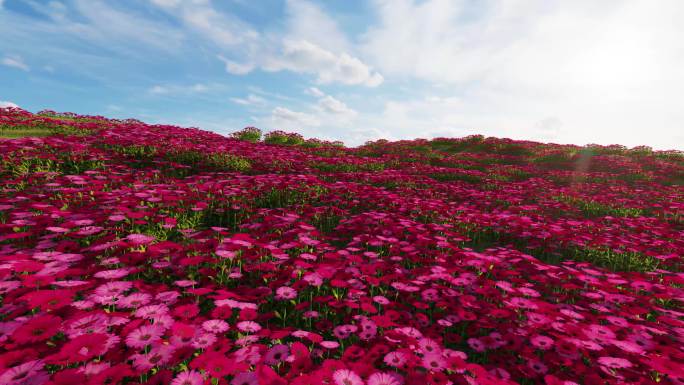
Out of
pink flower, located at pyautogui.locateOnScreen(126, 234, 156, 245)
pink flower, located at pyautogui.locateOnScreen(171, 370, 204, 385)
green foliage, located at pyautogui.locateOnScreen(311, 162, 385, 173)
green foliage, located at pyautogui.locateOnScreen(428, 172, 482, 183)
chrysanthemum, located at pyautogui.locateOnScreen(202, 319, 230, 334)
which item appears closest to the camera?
pink flower, located at pyautogui.locateOnScreen(171, 370, 204, 385)

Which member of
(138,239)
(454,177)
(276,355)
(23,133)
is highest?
(23,133)

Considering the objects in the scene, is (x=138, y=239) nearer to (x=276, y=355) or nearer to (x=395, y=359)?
(x=276, y=355)

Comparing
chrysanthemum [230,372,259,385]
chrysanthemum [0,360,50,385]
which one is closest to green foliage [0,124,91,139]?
chrysanthemum [0,360,50,385]

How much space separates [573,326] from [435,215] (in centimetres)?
456

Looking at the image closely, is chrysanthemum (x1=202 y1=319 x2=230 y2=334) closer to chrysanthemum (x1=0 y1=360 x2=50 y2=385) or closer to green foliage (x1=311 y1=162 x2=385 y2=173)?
chrysanthemum (x1=0 y1=360 x2=50 y2=385)

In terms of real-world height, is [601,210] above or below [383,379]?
above

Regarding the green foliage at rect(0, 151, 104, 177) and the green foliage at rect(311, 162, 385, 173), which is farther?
the green foliage at rect(311, 162, 385, 173)

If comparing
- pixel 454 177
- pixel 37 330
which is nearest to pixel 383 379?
Answer: pixel 37 330

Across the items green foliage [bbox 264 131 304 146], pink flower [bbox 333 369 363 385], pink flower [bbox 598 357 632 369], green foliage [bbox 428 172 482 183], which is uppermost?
green foliage [bbox 264 131 304 146]

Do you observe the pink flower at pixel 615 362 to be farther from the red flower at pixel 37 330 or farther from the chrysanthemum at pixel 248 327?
the red flower at pixel 37 330

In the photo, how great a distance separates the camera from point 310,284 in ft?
12.3

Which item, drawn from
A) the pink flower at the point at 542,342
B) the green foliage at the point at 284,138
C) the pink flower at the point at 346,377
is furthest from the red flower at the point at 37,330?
the green foliage at the point at 284,138

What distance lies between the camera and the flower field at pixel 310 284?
2.20 metres

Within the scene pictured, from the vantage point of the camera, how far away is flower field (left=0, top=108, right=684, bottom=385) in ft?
7.22
